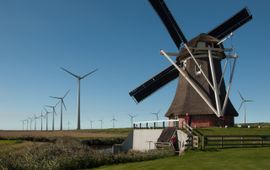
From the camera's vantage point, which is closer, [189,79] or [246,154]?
[246,154]

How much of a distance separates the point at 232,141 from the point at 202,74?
37.6ft

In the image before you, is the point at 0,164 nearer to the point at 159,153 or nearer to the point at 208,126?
the point at 159,153

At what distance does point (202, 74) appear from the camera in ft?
135

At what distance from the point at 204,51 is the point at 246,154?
18056 mm

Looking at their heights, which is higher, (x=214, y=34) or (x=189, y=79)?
(x=214, y=34)

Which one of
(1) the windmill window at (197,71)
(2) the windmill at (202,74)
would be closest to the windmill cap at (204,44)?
(2) the windmill at (202,74)

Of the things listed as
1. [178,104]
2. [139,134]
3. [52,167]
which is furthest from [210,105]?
[52,167]

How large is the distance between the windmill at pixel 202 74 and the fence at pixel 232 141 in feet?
16.5

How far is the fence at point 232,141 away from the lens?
29.5 meters

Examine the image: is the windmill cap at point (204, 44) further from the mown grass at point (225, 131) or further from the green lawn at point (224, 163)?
the green lawn at point (224, 163)

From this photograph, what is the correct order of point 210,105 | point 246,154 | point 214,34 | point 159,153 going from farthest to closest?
point 214,34 < point 210,105 < point 159,153 < point 246,154

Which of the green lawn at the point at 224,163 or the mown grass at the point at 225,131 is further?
the mown grass at the point at 225,131

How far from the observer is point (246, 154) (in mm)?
25234

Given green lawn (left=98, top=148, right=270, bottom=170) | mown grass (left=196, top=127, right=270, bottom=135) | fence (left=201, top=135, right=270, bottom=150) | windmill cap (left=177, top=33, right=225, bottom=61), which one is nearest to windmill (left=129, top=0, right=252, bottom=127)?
windmill cap (left=177, top=33, right=225, bottom=61)
